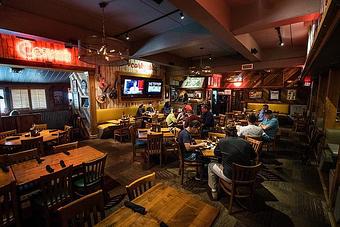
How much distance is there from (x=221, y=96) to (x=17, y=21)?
986 centimetres

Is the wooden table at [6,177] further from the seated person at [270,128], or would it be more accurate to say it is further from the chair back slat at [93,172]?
the seated person at [270,128]

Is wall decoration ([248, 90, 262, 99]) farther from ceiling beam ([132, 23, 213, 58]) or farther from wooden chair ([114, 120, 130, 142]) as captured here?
wooden chair ([114, 120, 130, 142])

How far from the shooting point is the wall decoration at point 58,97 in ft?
31.6

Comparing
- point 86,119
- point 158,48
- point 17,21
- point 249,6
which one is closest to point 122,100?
point 86,119

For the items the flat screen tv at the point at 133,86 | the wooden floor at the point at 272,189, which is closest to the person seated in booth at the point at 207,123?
the wooden floor at the point at 272,189

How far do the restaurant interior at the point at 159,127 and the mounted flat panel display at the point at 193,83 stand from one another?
176 cm

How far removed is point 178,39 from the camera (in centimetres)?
508

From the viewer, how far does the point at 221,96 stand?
36.3ft

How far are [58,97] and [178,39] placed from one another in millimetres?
8116

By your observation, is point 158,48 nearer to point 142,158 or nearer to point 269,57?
point 142,158

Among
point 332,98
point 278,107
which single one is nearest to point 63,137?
point 332,98

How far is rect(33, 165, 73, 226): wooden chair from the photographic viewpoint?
220cm

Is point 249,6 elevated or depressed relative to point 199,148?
elevated

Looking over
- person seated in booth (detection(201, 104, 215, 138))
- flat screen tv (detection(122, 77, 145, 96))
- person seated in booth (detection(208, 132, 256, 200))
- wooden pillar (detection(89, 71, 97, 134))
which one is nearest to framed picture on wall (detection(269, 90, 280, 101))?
person seated in booth (detection(201, 104, 215, 138))
